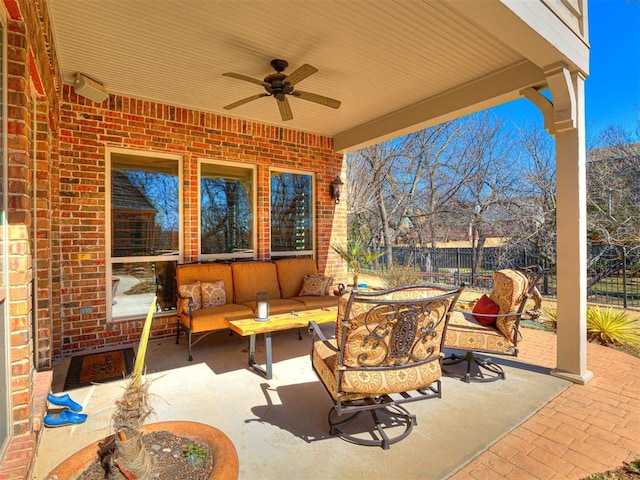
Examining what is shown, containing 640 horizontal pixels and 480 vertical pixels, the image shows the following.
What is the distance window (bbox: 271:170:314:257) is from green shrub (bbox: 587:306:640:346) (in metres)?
4.22

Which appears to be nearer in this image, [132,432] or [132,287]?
[132,432]

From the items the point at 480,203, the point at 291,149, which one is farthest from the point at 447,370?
the point at 480,203

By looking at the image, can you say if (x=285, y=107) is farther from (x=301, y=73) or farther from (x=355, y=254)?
(x=355, y=254)

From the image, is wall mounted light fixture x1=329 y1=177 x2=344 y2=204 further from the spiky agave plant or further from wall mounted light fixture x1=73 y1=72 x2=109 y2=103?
the spiky agave plant

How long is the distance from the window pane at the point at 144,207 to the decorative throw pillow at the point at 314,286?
1917 millimetres

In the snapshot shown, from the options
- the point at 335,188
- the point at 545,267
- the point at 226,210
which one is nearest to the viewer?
the point at 226,210

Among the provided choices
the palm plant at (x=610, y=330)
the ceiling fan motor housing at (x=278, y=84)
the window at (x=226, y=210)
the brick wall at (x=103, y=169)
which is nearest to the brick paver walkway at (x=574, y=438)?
the palm plant at (x=610, y=330)

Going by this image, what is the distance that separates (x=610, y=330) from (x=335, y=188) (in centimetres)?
442

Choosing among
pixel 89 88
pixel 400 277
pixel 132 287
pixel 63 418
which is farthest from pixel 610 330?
pixel 89 88

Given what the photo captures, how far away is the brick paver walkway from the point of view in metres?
2.04

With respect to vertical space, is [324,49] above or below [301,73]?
above

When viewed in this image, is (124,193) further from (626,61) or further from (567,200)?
(626,61)

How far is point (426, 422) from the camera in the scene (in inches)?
101

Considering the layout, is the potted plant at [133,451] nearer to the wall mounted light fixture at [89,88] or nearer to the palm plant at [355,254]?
the wall mounted light fixture at [89,88]
